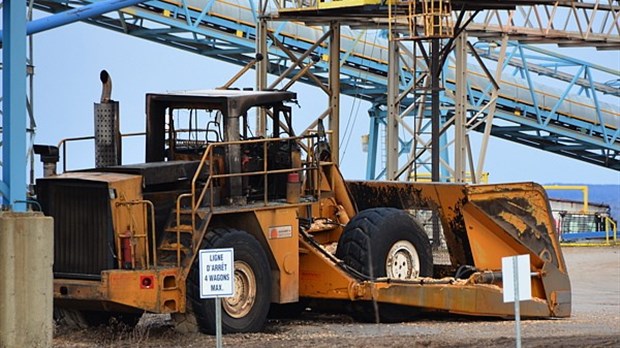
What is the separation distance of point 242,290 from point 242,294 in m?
0.05

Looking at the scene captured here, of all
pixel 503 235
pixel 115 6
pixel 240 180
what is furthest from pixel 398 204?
pixel 115 6

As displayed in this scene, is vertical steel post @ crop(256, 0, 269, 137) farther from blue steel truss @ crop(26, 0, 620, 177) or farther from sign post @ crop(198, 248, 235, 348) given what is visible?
sign post @ crop(198, 248, 235, 348)

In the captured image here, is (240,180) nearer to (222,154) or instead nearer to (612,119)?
(222,154)

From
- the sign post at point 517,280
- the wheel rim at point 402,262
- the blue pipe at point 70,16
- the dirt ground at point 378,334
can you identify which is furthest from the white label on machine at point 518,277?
the blue pipe at point 70,16

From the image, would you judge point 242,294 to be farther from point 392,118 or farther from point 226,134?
point 392,118

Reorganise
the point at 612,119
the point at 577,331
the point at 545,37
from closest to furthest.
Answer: the point at 577,331
the point at 545,37
the point at 612,119

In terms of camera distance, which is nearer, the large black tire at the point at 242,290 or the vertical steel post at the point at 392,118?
the large black tire at the point at 242,290

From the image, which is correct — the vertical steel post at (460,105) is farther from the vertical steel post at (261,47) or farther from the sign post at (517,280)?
the sign post at (517,280)

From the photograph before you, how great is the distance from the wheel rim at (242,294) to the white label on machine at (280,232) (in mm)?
764

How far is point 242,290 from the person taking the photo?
1745 centimetres

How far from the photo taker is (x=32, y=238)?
1490 cm

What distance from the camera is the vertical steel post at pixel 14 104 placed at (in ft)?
49.0

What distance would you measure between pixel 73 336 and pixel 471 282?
5.54 metres

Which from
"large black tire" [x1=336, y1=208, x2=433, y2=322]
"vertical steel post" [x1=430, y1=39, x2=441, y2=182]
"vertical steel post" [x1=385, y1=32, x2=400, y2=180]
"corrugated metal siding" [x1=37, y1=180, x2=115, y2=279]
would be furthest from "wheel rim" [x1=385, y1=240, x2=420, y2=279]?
"vertical steel post" [x1=385, y1=32, x2=400, y2=180]
